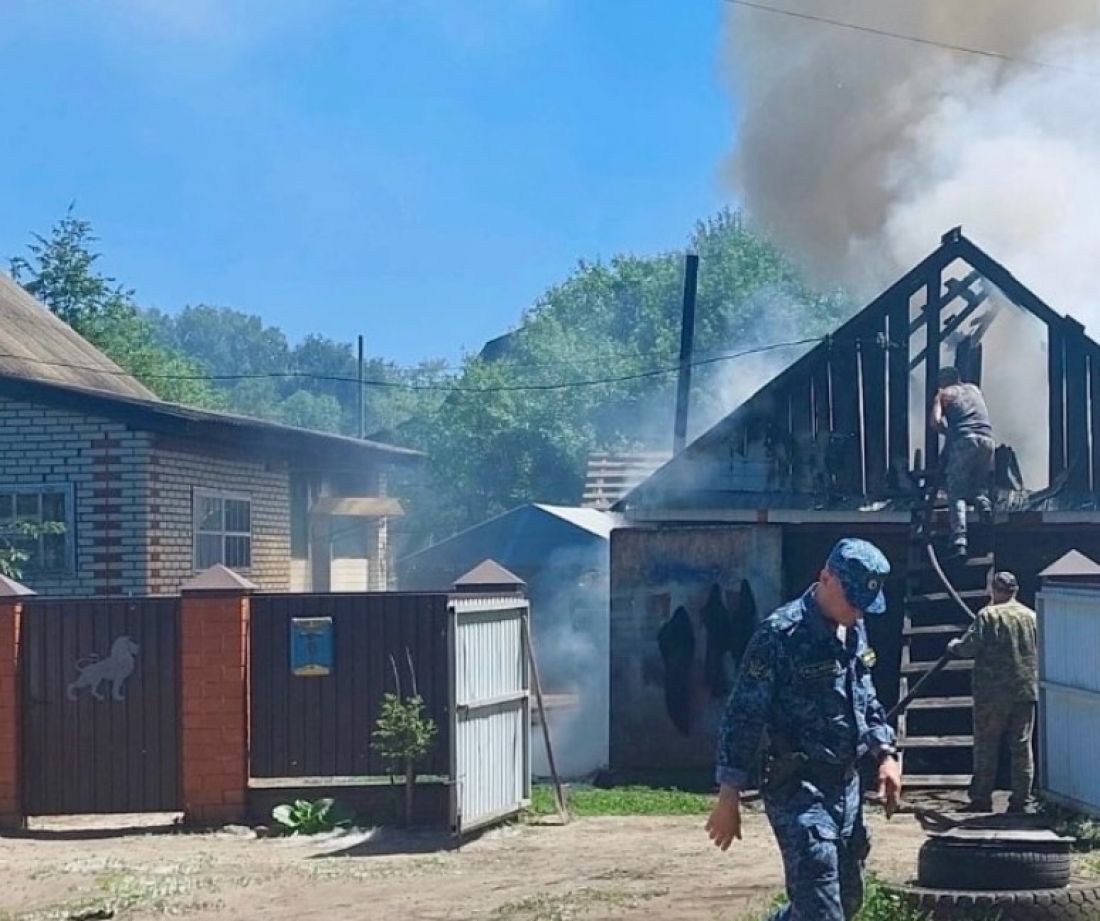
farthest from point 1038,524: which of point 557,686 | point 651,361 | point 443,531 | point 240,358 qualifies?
point 240,358

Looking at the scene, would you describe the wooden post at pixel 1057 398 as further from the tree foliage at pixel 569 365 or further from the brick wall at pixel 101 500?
the tree foliage at pixel 569 365

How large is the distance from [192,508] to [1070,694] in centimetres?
940

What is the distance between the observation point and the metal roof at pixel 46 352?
68.1ft

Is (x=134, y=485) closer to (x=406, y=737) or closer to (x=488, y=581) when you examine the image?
(x=488, y=581)

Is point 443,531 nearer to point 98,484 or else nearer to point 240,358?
point 98,484

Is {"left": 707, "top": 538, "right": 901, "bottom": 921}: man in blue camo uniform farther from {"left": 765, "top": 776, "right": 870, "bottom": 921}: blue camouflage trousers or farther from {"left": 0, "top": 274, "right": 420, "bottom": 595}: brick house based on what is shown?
{"left": 0, "top": 274, "right": 420, "bottom": 595}: brick house

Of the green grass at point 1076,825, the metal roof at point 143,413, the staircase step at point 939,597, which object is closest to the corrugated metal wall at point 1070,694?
the green grass at point 1076,825

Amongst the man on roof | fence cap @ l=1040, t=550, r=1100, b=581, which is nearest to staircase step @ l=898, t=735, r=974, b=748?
fence cap @ l=1040, t=550, r=1100, b=581

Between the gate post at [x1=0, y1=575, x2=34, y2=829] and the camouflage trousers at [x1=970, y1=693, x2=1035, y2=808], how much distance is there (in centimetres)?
680

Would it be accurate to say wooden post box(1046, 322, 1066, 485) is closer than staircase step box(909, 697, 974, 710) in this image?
No

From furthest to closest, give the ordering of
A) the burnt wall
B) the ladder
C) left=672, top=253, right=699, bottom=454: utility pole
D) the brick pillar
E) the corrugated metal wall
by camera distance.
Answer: left=672, top=253, right=699, bottom=454: utility pole, the burnt wall, the ladder, the brick pillar, the corrugated metal wall

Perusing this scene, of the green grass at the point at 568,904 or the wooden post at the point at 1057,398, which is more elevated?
the wooden post at the point at 1057,398

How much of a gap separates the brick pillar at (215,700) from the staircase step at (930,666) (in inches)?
203

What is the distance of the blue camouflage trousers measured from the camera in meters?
6.00
